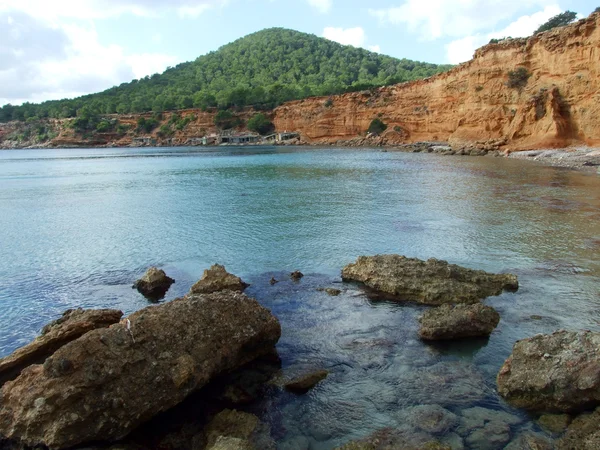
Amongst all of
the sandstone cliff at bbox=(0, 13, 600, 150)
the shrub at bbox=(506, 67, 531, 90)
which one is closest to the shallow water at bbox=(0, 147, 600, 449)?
the sandstone cliff at bbox=(0, 13, 600, 150)

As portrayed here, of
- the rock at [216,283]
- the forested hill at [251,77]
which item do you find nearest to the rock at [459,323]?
the rock at [216,283]

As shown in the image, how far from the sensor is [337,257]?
15500mm

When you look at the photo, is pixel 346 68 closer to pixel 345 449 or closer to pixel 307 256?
pixel 307 256

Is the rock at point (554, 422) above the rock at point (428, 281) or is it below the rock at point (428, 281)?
below

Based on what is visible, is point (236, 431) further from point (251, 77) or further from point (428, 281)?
point (251, 77)

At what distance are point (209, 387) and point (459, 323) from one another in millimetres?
5161

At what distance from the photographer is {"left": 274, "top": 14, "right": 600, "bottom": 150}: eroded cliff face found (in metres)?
45.8

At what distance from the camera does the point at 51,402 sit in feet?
19.7

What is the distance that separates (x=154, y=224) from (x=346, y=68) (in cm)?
13849

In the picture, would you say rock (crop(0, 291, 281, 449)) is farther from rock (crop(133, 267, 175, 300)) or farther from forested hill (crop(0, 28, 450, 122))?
forested hill (crop(0, 28, 450, 122))

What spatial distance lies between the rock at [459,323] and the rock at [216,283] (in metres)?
5.07

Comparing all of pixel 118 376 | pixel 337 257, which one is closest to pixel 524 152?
pixel 337 257

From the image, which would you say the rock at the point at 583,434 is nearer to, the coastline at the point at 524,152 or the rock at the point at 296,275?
the rock at the point at 296,275

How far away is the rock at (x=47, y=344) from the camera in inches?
296
